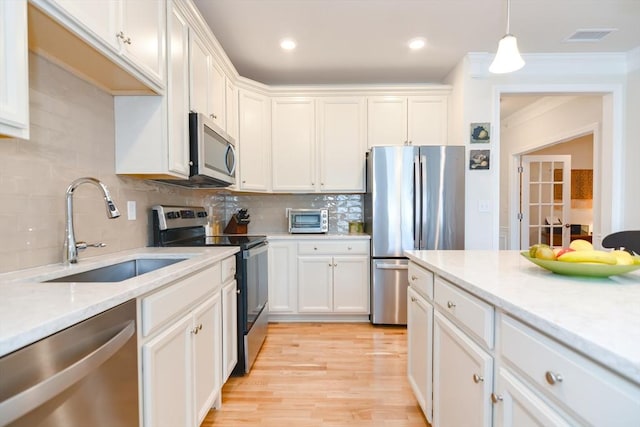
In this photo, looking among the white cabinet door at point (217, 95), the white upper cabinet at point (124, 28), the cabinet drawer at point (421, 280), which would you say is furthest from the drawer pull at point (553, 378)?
the white cabinet door at point (217, 95)

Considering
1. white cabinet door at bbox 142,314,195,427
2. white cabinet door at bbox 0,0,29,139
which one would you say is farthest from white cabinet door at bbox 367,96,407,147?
white cabinet door at bbox 0,0,29,139

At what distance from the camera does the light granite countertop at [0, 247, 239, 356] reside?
0.63 meters

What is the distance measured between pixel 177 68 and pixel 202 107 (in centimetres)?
41

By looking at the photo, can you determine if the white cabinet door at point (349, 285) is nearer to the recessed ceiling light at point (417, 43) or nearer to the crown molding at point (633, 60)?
the recessed ceiling light at point (417, 43)

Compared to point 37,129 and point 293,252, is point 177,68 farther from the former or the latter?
point 293,252

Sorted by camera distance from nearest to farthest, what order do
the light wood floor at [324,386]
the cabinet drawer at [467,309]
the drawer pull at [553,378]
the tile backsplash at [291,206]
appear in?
1. the drawer pull at [553,378]
2. the cabinet drawer at [467,309]
3. the light wood floor at [324,386]
4. the tile backsplash at [291,206]

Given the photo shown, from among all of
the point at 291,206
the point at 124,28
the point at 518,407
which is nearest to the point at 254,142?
the point at 291,206

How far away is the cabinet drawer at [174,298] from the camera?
1062 mm

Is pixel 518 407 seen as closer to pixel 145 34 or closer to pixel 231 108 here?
pixel 145 34

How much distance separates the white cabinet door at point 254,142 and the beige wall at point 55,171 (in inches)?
57.3

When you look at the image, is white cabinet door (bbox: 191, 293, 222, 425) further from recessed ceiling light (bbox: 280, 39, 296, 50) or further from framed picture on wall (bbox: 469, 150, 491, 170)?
framed picture on wall (bbox: 469, 150, 491, 170)

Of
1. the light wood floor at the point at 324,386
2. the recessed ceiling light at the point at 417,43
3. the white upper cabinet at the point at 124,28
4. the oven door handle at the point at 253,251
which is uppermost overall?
the recessed ceiling light at the point at 417,43

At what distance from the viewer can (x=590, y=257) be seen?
105 cm

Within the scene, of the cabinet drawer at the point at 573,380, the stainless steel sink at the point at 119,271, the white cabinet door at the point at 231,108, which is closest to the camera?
the cabinet drawer at the point at 573,380
